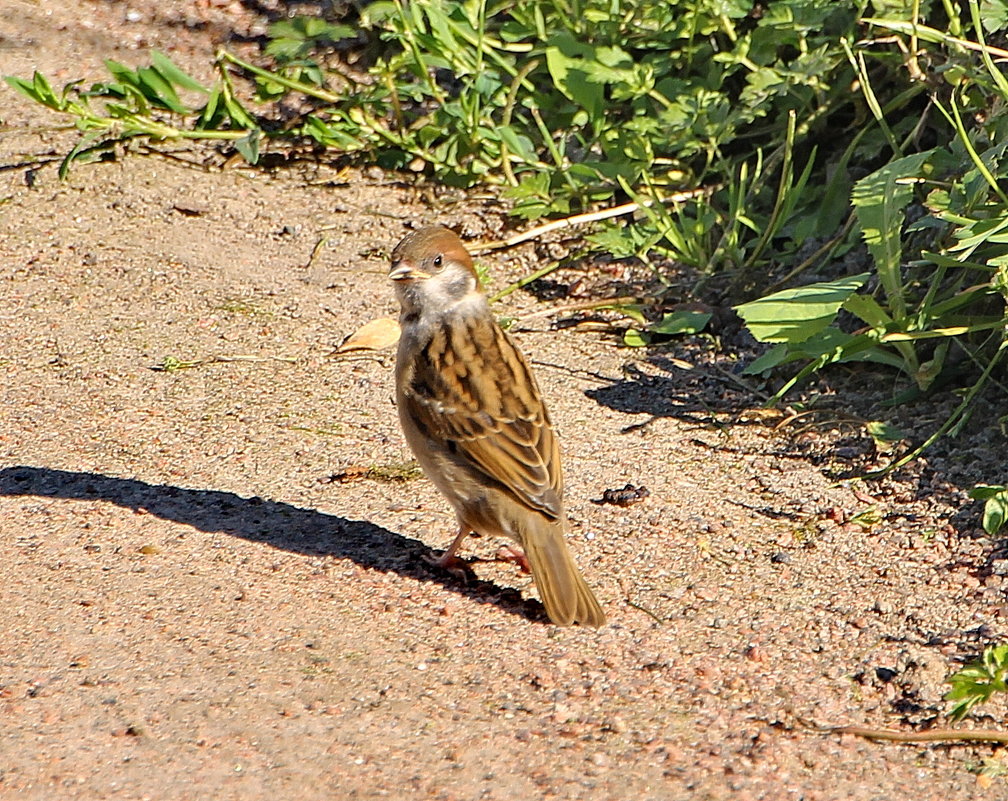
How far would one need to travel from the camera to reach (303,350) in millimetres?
6273

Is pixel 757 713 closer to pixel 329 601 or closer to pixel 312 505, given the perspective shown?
pixel 329 601

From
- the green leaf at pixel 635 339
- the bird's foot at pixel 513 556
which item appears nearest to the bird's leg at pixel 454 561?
the bird's foot at pixel 513 556

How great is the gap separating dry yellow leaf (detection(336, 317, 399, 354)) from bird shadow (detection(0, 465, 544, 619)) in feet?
4.20

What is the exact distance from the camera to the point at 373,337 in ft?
20.8

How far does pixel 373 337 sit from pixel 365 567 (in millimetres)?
1816

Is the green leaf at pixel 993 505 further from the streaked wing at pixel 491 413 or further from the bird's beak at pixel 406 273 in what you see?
the bird's beak at pixel 406 273

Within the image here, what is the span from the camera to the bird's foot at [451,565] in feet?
15.6

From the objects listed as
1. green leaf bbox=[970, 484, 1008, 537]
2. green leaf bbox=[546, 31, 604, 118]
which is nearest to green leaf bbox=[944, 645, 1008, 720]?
green leaf bbox=[970, 484, 1008, 537]

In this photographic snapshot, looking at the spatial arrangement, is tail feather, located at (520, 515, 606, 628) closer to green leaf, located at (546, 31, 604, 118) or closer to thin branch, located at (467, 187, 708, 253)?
thin branch, located at (467, 187, 708, 253)

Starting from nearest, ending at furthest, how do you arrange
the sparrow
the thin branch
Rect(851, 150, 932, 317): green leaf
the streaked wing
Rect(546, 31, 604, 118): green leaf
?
the sparrow, the streaked wing, Rect(851, 150, 932, 317): green leaf, the thin branch, Rect(546, 31, 604, 118): green leaf

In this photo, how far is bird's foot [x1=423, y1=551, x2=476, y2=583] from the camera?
4770mm

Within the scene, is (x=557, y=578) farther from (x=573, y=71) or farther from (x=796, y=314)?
(x=573, y=71)

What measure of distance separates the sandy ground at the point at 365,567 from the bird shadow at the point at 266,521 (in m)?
0.02

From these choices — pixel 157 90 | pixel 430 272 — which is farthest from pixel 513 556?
pixel 157 90
